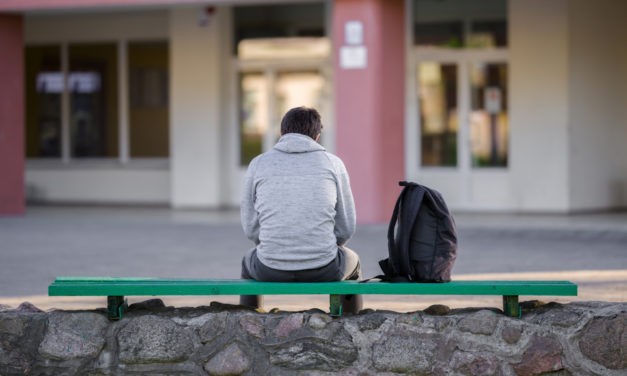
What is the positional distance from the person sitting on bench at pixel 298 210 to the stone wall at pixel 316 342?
267mm

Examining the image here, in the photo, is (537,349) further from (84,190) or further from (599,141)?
(84,190)

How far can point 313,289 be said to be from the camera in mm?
6047

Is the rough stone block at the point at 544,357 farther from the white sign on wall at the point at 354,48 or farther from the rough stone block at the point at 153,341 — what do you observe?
the white sign on wall at the point at 354,48

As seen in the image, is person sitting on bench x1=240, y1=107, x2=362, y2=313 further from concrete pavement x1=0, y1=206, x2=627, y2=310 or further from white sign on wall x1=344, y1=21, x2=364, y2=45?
white sign on wall x1=344, y1=21, x2=364, y2=45

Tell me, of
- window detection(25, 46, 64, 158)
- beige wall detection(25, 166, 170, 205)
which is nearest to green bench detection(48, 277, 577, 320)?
beige wall detection(25, 166, 170, 205)

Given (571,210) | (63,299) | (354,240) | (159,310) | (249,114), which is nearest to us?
(159,310)

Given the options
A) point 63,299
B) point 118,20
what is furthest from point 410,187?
point 118,20

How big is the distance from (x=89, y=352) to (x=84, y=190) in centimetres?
1469

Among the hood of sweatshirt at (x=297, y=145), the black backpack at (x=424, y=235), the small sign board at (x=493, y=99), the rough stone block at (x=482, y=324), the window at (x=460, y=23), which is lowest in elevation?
the rough stone block at (x=482, y=324)

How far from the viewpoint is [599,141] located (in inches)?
687

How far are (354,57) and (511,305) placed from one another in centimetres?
983

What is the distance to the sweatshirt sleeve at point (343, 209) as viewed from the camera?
6.27m

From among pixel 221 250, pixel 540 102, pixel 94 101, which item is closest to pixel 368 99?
pixel 540 102

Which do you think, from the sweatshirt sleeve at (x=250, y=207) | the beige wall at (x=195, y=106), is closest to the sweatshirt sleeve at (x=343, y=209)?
the sweatshirt sleeve at (x=250, y=207)
